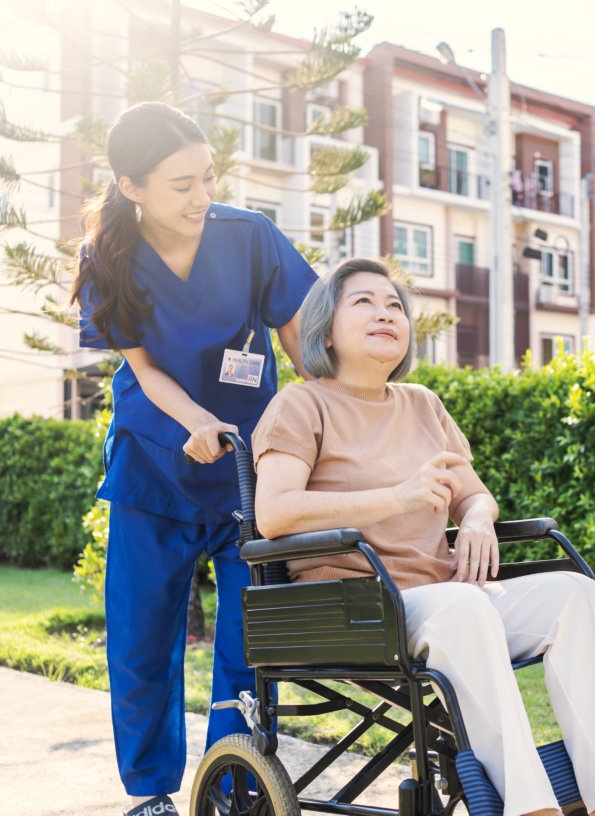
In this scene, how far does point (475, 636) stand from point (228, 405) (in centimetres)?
106

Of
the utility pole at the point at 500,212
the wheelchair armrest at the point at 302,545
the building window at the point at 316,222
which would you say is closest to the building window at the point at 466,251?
the building window at the point at 316,222

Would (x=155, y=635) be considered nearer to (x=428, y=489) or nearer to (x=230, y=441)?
(x=230, y=441)

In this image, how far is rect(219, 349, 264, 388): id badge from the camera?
251 cm

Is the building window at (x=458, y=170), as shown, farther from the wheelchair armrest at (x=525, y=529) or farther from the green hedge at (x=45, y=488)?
the wheelchair armrest at (x=525, y=529)

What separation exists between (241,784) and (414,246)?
22867 mm

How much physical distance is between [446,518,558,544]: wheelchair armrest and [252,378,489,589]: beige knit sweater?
172mm

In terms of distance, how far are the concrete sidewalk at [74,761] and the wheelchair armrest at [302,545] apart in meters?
1.12

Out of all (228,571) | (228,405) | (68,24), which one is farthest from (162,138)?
(68,24)

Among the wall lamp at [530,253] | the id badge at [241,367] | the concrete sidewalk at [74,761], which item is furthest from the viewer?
the wall lamp at [530,253]

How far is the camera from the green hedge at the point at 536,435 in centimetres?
481

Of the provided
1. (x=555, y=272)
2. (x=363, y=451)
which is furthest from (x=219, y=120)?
(x=363, y=451)

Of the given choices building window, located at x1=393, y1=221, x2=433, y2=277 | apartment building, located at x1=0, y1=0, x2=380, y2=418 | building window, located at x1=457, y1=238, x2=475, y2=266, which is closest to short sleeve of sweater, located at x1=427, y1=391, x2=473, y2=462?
apartment building, located at x1=0, y1=0, x2=380, y2=418

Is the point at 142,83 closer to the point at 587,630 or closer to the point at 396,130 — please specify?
the point at 587,630

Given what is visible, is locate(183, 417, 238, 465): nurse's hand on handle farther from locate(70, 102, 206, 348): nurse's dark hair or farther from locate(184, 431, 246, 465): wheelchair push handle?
locate(70, 102, 206, 348): nurse's dark hair
